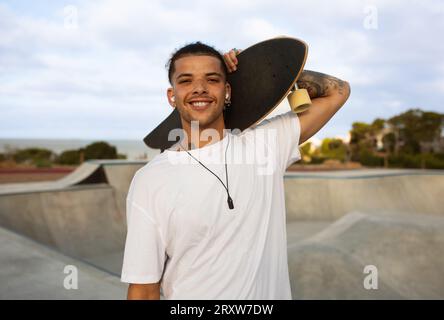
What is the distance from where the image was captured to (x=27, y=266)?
6223 millimetres

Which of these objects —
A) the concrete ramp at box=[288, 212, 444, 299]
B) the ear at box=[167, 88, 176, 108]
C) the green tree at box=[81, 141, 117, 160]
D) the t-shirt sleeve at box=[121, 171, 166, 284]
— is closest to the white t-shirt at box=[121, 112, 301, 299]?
the t-shirt sleeve at box=[121, 171, 166, 284]

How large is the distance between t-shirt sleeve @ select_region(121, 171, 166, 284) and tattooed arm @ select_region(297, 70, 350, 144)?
2.89 feet

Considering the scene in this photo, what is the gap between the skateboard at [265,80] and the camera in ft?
6.21

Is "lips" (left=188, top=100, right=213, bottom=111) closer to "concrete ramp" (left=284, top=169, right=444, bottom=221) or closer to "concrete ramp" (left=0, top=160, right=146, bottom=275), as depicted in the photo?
"concrete ramp" (left=0, top=160, right=146, bottom=275)

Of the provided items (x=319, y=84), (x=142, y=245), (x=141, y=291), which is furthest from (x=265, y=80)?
(x=141, y=291)

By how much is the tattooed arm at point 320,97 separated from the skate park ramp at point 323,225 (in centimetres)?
517

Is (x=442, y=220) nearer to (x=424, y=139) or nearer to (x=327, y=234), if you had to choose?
(x=327, y=234)

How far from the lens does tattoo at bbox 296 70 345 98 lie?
2.01m

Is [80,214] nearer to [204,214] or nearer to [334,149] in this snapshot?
[204,214]

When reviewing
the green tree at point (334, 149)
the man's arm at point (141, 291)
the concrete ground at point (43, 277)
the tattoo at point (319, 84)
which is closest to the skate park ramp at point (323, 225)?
the concrete ground at point (43, 277)

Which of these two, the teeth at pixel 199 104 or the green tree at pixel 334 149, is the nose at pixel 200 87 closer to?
the teeth at pixel 199 104

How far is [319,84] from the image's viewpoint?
2021 mm
